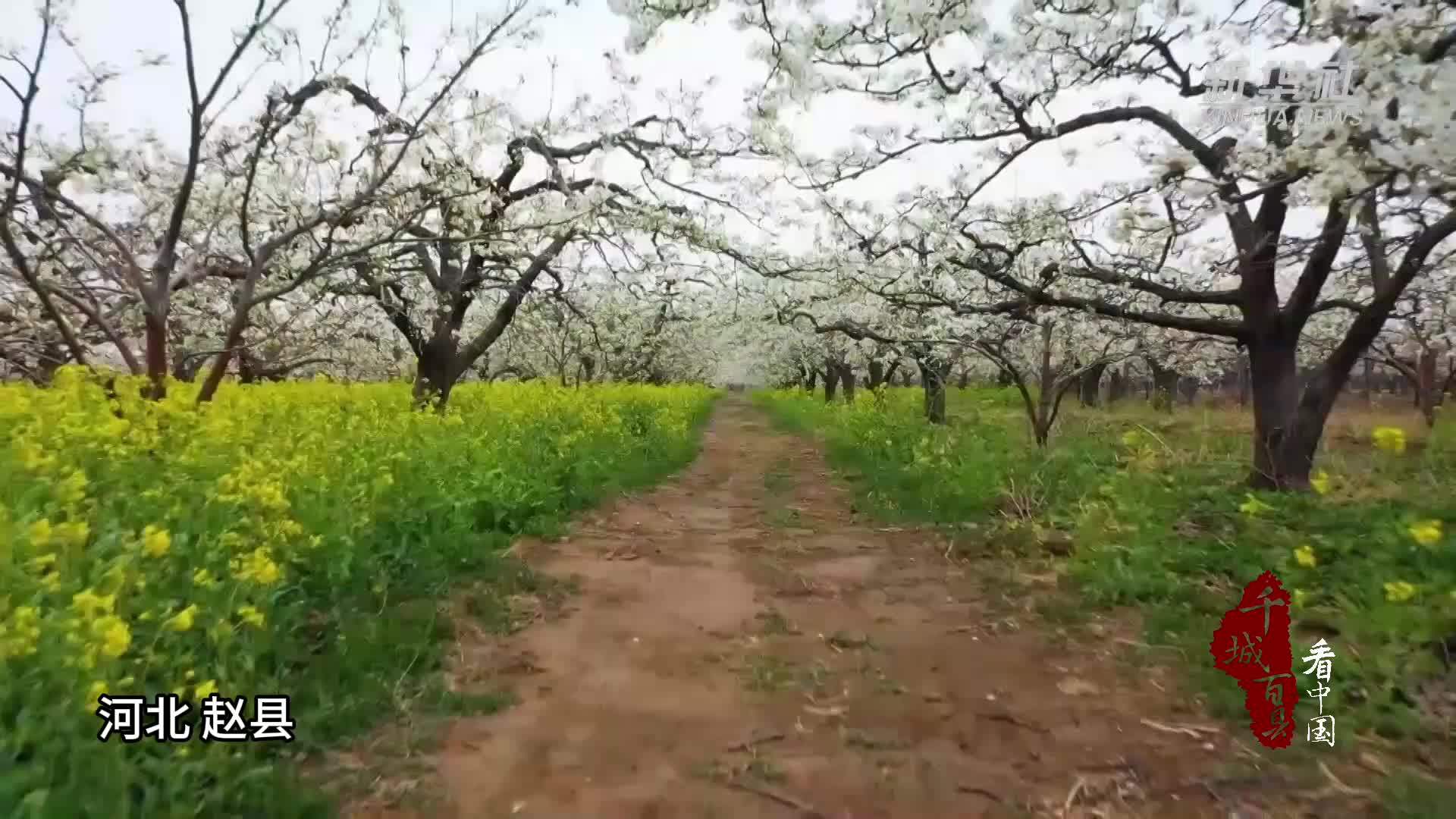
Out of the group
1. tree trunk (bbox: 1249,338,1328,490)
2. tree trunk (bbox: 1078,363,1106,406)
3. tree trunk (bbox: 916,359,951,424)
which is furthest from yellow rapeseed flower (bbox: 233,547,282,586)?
tree trunk (bbox: 1078,363,1106,406)

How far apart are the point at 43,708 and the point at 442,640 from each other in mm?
2256

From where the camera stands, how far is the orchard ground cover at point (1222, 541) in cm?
352

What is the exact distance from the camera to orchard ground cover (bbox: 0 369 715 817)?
216 cm

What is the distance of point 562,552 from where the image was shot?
263 inches

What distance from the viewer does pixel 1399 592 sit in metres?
3.63

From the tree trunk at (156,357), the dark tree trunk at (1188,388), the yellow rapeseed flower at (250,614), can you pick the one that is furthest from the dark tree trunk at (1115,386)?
the yellow rapeseed flower at (250,614)

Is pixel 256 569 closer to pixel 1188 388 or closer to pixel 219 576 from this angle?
pixel 219 576

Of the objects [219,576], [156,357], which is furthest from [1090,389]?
[219,576]

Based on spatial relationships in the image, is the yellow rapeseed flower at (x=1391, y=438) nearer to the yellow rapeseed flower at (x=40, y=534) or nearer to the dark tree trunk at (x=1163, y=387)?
the yellow rapeseed flower at (x=40, y=534)

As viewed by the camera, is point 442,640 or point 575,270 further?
point 575,270

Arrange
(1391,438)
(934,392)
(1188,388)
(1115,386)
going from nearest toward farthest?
(1391,438) < (934,392) < (1115,386) < (1188,388)

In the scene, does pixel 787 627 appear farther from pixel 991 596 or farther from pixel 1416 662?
pixel 1416 662

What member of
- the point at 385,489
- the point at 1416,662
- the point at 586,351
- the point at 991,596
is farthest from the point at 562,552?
the point at 586,351

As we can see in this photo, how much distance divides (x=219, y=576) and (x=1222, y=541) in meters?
5.38
